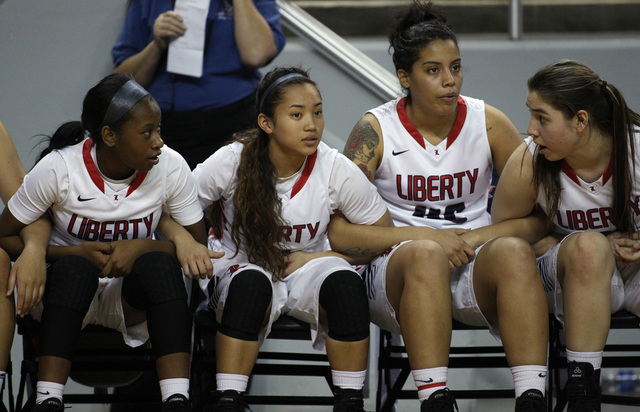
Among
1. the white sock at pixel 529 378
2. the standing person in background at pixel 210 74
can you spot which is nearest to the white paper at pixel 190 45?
the standing person in background at pixel 210 74

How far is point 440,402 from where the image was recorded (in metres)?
2.14

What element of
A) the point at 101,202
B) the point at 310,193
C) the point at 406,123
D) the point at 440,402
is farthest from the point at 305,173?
the point at 440,402

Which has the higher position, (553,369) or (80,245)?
(80,245)

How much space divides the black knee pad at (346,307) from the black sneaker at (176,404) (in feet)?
1.48

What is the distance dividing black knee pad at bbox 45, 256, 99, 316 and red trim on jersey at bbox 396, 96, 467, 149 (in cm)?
117

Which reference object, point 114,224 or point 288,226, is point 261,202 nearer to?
point 288,226

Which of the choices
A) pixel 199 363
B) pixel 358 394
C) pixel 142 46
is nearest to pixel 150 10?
pixel 142 46

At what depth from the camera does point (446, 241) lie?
2.47 meters

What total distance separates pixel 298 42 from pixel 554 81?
190 centimetres

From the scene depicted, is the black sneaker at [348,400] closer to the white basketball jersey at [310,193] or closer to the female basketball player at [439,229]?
the female basketball player at [439,229]

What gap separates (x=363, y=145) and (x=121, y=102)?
83 centimetres

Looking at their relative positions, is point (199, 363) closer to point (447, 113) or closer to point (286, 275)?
point (286, 275)

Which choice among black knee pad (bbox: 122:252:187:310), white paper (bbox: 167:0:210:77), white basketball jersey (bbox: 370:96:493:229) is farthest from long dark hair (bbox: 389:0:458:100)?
black knee pad (bbox: 122:252:187:310)

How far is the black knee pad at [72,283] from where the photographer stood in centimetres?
219
